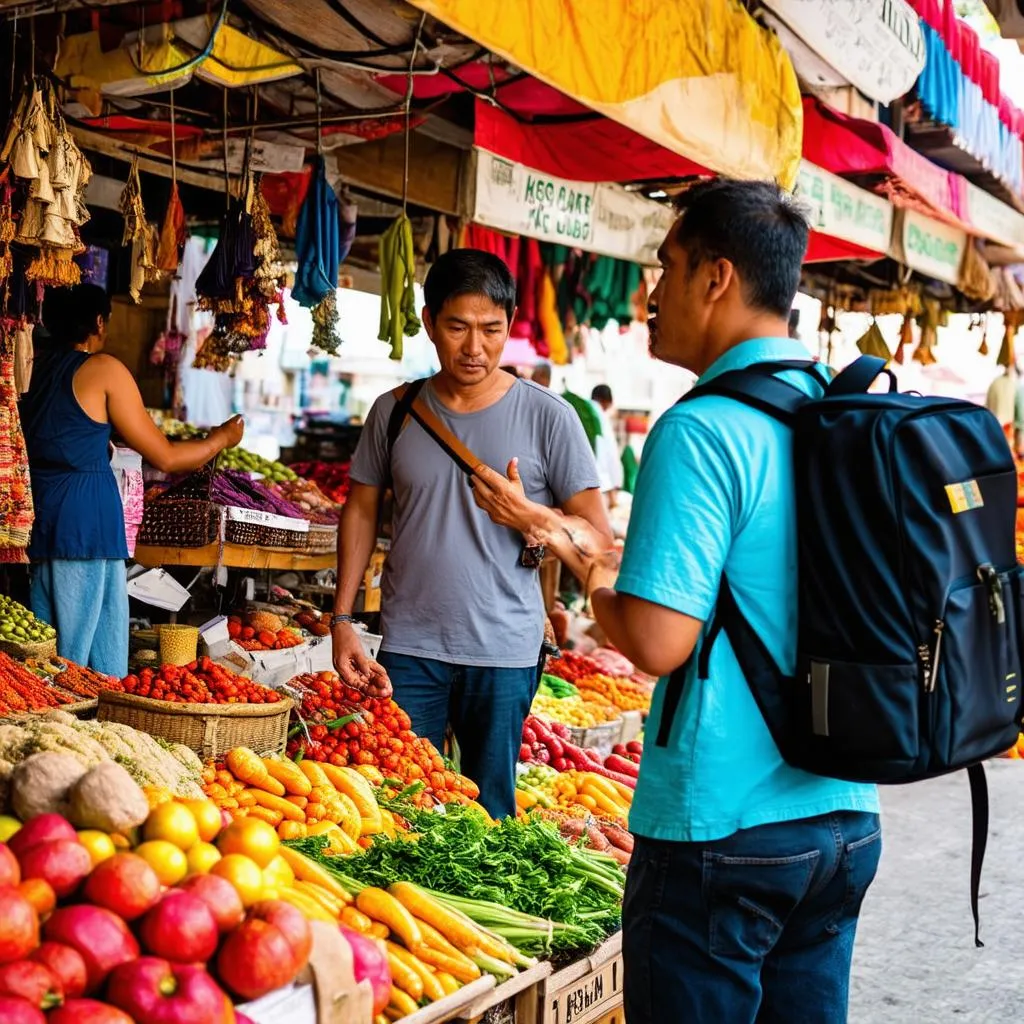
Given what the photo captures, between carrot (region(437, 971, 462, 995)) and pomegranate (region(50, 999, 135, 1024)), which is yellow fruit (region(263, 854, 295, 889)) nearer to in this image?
pomegranate (region(50, 999, 135, 1024))

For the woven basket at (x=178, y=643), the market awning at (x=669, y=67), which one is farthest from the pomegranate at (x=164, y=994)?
the woven basket at (x=178, y=643)

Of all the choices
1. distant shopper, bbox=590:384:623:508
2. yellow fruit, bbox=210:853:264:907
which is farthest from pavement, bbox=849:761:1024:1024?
distant shopper, bbox=590:384:623:508

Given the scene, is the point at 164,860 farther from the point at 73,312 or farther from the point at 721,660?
the point at 73,312

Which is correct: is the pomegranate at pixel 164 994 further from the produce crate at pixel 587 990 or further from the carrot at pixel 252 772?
the carrot at pixel 252 772

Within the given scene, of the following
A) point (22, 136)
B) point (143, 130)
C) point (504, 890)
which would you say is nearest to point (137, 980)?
point (504, 890)

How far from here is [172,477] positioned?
7129 millimetres

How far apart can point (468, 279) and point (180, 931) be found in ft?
8.37

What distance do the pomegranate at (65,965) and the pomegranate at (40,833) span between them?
237mm

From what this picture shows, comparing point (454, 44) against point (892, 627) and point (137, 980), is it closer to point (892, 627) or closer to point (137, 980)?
point (892, 627)

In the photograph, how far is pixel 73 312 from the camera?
590cm

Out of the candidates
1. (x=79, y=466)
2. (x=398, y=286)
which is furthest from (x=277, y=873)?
(x=398, y=286)

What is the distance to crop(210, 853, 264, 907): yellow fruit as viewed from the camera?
2223 millimetres

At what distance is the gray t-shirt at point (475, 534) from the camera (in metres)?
4.19

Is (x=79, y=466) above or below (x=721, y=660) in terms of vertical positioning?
below
